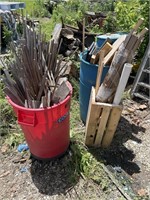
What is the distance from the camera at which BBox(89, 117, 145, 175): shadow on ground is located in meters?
2.51

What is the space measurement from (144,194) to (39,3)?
26.9ft

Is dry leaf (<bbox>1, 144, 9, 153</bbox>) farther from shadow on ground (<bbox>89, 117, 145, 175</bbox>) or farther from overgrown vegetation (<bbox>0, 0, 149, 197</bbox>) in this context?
shadow on ground (<bbox>89, 117, 145, 175</bbox>)

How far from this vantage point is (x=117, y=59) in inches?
87.7

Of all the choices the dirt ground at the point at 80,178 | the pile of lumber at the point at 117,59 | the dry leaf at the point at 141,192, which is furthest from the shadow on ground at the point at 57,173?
the pile of lumber at the point at 117,59

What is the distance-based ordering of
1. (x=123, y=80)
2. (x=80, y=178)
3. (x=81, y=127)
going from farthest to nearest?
(x=81, y=127)
(x=80, y=178)
(x=123, y=80)

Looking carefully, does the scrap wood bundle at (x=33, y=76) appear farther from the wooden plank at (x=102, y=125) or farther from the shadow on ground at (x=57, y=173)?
the shadow on ground at (x=57, y=173)

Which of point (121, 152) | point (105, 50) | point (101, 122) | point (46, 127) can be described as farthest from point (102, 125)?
point (105, 50)

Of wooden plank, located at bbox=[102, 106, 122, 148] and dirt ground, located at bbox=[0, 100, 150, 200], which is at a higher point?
wooden plank, located at bbox=[102, 106, 122, 148]

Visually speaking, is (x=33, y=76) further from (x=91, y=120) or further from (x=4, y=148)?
(x=4, y=148)

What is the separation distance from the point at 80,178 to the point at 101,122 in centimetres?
63

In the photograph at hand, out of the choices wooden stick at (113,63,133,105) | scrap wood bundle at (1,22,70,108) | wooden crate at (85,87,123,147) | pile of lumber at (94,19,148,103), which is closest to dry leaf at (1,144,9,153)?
scrap wood bundle at (1,22,70,108)

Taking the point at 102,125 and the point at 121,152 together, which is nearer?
the point at 102,125

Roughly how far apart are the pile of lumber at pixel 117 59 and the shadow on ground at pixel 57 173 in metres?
0.73

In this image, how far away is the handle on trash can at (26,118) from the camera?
1.99 metres
